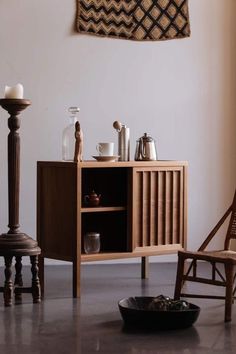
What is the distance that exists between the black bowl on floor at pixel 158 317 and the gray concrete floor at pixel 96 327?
0.15ft

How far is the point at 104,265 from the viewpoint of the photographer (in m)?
5.95

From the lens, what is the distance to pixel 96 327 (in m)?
3.97

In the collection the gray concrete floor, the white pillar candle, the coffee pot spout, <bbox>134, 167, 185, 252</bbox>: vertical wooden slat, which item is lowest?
the gray concrete floor

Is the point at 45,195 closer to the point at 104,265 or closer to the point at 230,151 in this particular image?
the point at 104,265

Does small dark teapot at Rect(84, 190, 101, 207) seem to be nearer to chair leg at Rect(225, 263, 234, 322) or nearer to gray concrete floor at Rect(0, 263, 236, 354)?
gray concrete floor at Rect(0, 263, 236, 354)

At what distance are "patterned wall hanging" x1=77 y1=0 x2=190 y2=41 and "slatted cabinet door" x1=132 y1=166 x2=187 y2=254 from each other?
1.31 metres

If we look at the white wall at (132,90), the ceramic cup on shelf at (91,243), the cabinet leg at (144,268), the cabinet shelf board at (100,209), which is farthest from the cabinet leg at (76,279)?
the white wall at (132,90)

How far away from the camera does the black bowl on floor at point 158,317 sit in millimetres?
3877

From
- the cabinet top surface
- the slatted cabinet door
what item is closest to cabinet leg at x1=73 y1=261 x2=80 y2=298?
the slatted cabinet door

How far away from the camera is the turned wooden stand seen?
14.8ft

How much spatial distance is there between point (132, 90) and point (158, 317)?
255cm

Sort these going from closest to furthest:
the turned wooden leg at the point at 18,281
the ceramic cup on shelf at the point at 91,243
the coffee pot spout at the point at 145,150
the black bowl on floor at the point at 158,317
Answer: the black bowl on floor at the point at 158,317, the turned wooden leg at the point at 18,281, the ceramic cup on shelf at the point at 91,243, the coffee pot spout at the point at 145,150

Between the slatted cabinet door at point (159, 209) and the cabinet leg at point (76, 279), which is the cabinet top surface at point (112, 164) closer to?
the slatted cabinet door at point (159, 209)

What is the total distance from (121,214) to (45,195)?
0.51 meters
